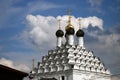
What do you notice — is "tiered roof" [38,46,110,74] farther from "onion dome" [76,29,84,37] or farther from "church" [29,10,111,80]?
"onion dome" [76,29,84,37]

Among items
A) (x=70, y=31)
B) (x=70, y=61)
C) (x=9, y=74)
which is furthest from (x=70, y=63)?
(x=9, y=74)

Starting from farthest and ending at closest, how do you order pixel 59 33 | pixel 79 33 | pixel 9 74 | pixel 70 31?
pixel 59 33 < pixel 79 33 < pixel 70 31 < pixel 9 74

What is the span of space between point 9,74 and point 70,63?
4168cm

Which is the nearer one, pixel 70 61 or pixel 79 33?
pixel 70 61

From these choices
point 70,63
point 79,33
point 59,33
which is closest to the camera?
point 70,63

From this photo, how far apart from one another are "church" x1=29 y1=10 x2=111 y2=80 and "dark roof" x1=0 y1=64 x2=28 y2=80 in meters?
39.8

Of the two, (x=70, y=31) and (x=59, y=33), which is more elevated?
(x=59, y=33)

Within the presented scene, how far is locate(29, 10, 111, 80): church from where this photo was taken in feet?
198

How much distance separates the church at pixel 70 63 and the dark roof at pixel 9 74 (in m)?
39.8

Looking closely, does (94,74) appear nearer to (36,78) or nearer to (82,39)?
(82,39)

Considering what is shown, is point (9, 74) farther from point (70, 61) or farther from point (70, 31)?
point (70, 31)

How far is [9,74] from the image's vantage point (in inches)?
745

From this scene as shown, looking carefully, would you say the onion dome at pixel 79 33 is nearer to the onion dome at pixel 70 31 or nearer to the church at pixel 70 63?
the church at pixel 70 63

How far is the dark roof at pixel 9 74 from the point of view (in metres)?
18.3
